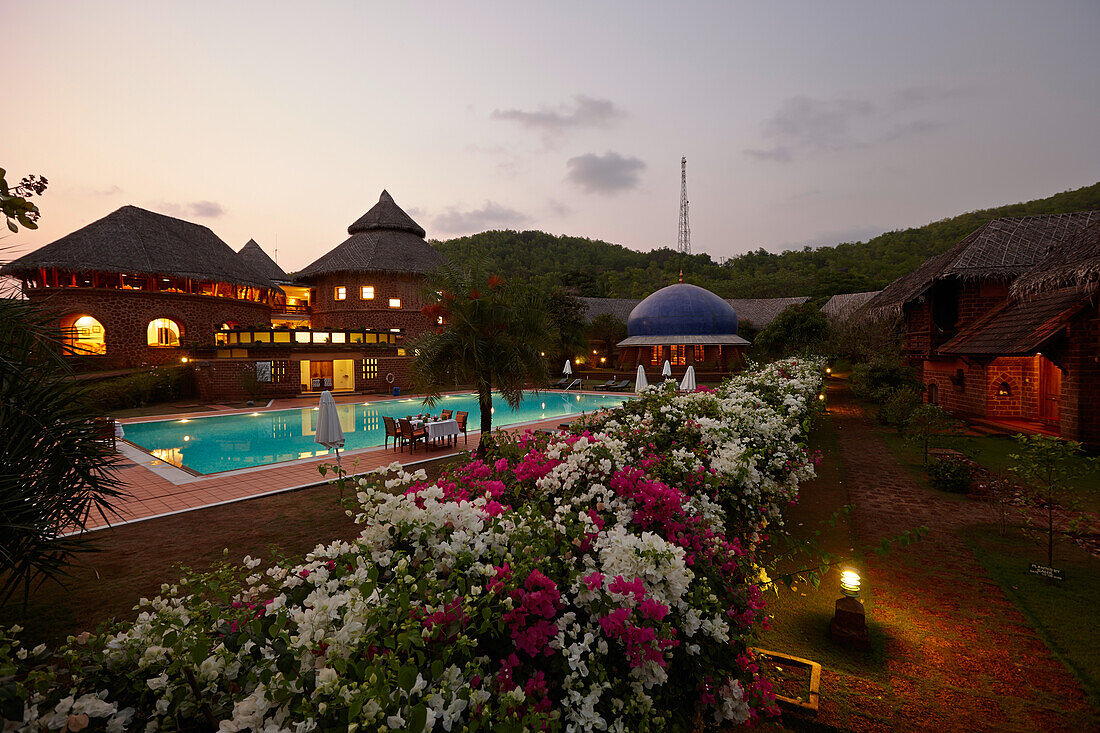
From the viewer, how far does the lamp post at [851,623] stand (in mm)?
3838

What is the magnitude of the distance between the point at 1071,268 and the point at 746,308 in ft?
121

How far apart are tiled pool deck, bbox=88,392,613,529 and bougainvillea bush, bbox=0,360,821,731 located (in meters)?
4.54

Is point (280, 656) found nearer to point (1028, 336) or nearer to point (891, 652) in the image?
point (891, 652)

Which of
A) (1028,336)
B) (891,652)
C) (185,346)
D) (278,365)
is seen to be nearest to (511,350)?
(891,652)

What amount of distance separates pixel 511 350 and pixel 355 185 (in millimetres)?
57476

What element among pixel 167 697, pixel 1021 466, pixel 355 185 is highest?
pixel 355 185

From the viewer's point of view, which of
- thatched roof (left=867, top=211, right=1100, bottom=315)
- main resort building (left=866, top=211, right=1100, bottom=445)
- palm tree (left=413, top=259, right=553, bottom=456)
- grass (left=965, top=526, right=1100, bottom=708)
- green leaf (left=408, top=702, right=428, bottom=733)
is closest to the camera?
green leaf (left=408, top=702, right=428, bottom=733)

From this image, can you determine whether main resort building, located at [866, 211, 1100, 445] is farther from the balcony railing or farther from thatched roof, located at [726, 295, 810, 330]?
the balcony railing

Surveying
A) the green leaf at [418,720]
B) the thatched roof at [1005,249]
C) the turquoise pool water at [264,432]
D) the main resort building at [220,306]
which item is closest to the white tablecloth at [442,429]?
the turquoise pool water at [264,432]

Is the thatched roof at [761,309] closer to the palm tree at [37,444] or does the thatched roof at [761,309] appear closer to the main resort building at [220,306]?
the main resort building at [220,306]

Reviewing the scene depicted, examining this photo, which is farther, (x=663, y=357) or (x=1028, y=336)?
(x=663, y=357)

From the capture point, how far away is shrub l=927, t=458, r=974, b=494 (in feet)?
25.2

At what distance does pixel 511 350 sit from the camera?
9672mm

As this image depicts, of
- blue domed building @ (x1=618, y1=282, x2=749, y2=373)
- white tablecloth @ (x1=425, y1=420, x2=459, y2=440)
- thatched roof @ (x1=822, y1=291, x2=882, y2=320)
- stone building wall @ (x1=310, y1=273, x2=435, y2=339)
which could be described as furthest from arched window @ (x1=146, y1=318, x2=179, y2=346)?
thatched roof @ (x1=822, y1=291, x2=882, y2=320)
